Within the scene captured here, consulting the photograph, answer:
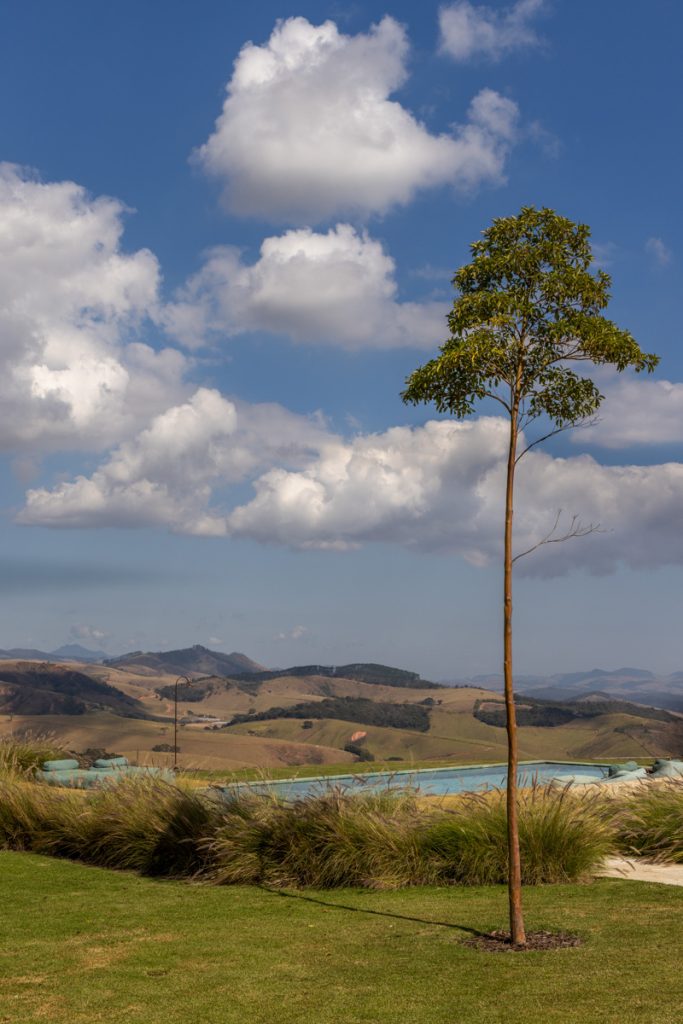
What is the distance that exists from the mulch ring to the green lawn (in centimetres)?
14

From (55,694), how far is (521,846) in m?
163

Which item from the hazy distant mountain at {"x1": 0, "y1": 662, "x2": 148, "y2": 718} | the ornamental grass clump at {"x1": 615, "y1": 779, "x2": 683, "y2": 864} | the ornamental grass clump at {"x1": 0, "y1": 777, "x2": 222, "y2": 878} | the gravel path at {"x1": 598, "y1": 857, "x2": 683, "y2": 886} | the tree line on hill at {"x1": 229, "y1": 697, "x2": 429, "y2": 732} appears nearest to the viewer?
the gravel path at {"x1": 598, "y1": 857, "x2": 683, "y2": 886}

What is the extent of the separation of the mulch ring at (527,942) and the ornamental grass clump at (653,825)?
3.68 m

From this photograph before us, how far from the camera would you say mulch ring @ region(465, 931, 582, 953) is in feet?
21.6

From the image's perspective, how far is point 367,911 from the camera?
8.05 meters

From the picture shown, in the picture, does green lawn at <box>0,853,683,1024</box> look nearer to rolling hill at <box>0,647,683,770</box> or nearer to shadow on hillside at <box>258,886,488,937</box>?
shadow on hillside at <box>258,886,488,937</box>

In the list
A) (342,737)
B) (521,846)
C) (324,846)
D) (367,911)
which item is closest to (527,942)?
(367,911)

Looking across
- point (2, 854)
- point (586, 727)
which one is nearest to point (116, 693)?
point (586, 727)

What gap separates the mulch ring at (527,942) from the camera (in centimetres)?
658

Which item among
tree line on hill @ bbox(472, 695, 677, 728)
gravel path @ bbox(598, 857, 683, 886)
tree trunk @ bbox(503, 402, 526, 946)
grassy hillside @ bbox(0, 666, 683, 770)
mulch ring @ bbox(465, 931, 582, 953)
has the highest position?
tree trunk @ bbox(503, 402, 526, 946)

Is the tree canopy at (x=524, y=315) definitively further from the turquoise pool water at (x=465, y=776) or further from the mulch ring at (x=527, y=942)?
the turquoise pool water at (x=465, y=776)

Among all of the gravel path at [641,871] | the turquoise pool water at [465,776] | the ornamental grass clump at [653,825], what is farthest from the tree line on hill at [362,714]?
the gravel path at [641,871]

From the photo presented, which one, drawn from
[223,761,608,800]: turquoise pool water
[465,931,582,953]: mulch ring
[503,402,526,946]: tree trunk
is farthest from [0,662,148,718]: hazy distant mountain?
[503,402,526,946]: tree trunk

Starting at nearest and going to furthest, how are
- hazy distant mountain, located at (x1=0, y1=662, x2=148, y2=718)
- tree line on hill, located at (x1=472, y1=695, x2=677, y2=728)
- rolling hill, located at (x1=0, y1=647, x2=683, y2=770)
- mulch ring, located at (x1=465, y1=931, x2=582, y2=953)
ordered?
1. mulch ring, located at (x1=465, y1=931, x2=582, y2=953)
2. rolling hill, located at (x1=0, y1=647, x2=683, y2=770)
3. tree line on hill, located at (x1=472, y1=695, x2=677, y2=728)
4. hazy distant mountain, located at (x1=0, y1=662, x2=148, y2=718)
